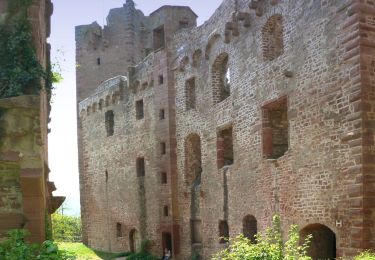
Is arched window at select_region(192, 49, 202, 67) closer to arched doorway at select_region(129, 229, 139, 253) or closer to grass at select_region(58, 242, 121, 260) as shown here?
arched doorway at select_region(129, 229, 139, 253)

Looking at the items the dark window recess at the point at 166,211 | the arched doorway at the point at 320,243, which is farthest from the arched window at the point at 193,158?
the arched doorway at the point at 320,243

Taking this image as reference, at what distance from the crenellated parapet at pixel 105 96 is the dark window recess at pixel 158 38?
2.82 metres

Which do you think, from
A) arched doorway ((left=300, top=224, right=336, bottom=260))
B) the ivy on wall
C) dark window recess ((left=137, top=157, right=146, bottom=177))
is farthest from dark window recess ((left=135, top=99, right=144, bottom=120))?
arched doorway ((left=300, top=224, right=336, bottom=260))

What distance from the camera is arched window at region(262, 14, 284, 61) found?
1587cm

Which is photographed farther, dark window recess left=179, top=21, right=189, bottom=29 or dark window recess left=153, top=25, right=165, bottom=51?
dark window recess left=153, top=25, right=165, bottom=51

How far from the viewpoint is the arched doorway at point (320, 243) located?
14008mm

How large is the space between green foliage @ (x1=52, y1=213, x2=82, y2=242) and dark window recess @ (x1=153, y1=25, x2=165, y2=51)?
70.7ft

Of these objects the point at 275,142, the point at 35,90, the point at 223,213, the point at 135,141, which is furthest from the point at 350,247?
the point at 135,141

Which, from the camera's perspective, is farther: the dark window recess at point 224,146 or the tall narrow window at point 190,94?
the tall narrow window at point 190,94

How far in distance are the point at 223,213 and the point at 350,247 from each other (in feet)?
21.9

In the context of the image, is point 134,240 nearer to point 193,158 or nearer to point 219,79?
point 193,158

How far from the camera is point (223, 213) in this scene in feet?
59.7

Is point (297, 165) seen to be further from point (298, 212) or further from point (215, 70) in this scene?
point (215, 70)

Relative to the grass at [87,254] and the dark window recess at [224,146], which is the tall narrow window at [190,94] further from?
the grass at [87,254]
